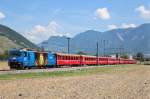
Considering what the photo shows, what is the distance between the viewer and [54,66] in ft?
276

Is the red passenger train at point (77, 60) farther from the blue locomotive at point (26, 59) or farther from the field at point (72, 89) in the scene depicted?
the field at point (72, 89)

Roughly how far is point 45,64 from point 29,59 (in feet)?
31.8

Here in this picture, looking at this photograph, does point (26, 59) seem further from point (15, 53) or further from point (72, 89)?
point (72, 89)

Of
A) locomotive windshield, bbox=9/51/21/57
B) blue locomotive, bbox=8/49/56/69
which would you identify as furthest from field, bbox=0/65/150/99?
locomotive windshield, bbox=9/51/21/57

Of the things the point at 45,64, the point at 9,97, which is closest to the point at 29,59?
the point at 45,64

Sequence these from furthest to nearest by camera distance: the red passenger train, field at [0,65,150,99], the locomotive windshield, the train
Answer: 1. the red passenger train
2. the locomotive windshield
3. the train
4. field at [0,65,150,99]

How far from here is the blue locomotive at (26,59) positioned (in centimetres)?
6694

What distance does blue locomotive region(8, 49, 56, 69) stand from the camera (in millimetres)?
66938

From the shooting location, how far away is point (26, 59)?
68250 millimetres

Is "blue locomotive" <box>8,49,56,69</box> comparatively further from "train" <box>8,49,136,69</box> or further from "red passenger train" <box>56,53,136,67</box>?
"red passenger train" <box>56,53,136,67</box>

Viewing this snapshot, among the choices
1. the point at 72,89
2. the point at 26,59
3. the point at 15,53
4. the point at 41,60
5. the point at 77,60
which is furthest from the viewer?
the point at 77,60

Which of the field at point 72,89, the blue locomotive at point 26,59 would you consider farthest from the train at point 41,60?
the field at point 72,89

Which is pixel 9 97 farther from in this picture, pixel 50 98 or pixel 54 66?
pixel 54 66

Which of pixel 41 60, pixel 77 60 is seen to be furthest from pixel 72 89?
pixel 77 60
